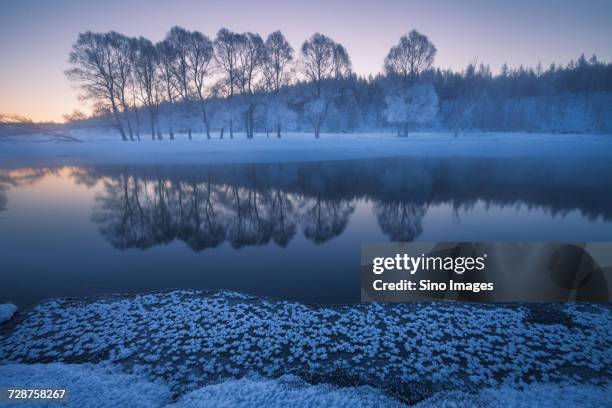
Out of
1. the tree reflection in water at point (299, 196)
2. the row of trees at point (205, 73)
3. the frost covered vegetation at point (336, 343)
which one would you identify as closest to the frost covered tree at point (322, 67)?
the row of trees at point (205, 73)

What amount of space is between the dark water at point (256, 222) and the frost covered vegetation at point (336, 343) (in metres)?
1.02

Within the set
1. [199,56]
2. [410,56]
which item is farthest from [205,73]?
[410,56]

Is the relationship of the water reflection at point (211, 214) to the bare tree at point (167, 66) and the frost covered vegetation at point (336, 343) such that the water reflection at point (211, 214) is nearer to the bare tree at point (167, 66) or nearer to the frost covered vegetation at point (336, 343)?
the frost covered vegetation at point (336, 343)

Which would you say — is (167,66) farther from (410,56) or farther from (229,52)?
(410,56)

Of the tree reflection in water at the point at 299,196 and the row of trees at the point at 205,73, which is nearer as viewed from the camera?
the tree reflection in water at the point at 299,196

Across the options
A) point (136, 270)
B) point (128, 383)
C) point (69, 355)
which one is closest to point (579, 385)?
point (128, 383)

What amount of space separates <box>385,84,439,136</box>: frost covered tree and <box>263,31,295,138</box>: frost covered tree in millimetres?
14275

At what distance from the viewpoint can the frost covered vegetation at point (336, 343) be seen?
430 centimetres

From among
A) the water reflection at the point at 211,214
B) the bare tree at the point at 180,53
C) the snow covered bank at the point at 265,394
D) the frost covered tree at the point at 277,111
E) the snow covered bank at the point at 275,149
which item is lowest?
the snow covered bank at the point at 265,394

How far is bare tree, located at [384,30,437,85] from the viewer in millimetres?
37844

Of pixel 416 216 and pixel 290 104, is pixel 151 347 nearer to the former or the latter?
pixel 416 216

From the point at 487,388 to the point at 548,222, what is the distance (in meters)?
10.2

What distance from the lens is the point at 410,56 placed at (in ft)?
127

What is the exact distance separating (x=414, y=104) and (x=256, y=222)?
3454 centimetres
